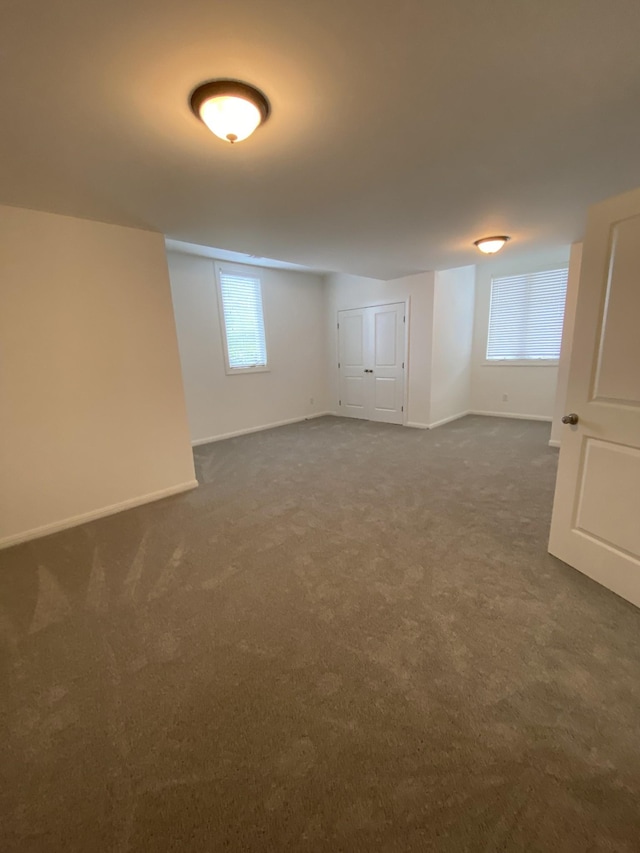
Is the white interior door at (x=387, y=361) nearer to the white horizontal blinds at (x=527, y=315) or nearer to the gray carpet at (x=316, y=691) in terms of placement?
the white horizontal blinds at (x=527, y=315)

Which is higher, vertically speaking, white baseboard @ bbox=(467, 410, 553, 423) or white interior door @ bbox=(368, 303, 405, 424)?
white interior door @ bbox=(368, 303, 405, 424)

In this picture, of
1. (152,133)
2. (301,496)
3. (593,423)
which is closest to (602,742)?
(593,423)

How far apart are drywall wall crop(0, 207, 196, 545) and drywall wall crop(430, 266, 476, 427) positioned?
392 centimetres

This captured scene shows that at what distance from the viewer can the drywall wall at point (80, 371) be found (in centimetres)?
252

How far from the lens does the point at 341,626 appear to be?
5.70 ft

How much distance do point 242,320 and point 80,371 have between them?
302 centimetres

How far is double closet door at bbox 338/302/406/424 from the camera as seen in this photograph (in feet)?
19.0

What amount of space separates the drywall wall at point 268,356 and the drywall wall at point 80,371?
5.75 ft

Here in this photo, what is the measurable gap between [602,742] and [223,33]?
276 cm

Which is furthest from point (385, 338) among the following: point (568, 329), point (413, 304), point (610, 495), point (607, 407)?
point (610, 495)

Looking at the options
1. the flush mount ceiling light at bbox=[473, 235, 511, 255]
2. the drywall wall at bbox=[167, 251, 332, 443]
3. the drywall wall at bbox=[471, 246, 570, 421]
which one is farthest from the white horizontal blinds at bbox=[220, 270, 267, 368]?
the drywall wall at bbox=[471, 246, 570, 421]

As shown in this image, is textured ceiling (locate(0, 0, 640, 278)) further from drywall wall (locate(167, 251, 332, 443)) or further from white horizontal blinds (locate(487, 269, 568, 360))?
white horizontal blinds (locate(487, 269, 568, 360))

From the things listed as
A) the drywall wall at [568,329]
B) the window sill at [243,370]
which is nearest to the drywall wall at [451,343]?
the drywall wall at [568,329]

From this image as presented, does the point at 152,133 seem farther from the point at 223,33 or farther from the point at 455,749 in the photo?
the point at 455,749
